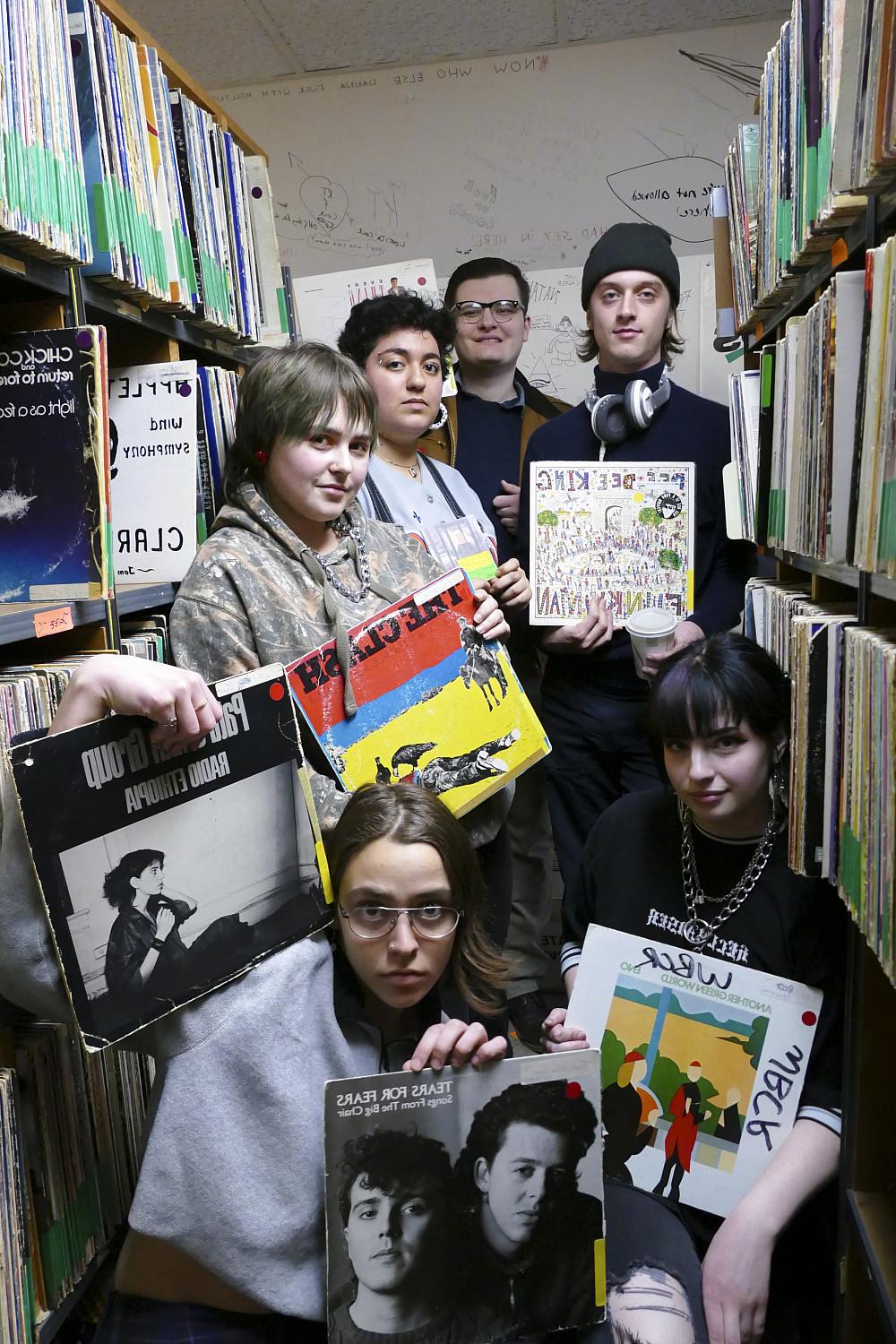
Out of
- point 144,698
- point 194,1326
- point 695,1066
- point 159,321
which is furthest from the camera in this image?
point 159,321

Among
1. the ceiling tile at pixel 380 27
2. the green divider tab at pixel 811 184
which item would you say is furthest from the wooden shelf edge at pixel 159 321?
the ceiling tile at pixel 380 27

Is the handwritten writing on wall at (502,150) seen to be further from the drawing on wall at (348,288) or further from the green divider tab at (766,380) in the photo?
the green divider tab at (766,380)

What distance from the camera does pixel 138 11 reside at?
3404 mm

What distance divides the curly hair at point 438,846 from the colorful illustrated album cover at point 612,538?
3.32ft

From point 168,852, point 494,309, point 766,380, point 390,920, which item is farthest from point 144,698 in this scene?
point 494,309

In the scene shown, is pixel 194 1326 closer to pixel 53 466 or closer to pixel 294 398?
pixel 53 466

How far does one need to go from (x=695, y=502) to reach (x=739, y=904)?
1.05 metres

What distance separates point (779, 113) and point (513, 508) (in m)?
1.20

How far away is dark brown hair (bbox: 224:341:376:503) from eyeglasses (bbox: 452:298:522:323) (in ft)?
3.55

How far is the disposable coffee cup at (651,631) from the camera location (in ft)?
6.86

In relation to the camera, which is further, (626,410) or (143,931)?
(626,410)

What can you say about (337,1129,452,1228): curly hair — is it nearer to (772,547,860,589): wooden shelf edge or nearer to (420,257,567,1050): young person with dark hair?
(772,547,860,589): wooden shelf edge

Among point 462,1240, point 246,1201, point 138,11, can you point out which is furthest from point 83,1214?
point 138,11

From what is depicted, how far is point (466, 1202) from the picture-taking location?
3.55 ft
